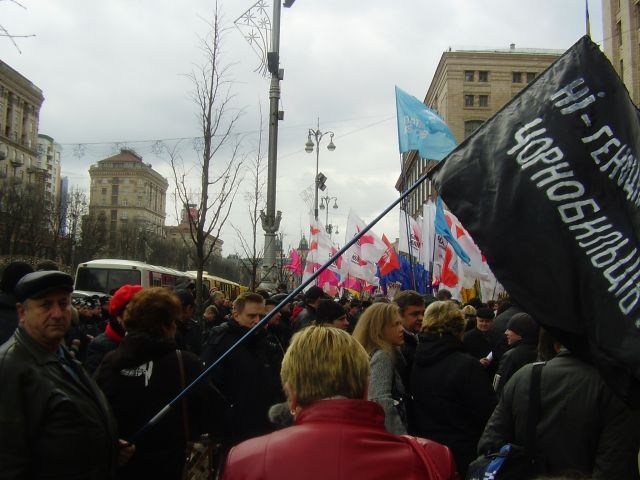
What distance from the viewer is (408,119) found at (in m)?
11.9

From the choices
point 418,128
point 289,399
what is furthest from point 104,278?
point 289,399

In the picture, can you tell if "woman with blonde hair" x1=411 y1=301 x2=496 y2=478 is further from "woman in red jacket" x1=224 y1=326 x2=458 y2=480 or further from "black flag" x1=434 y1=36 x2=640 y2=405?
"woman in red jacket" x1=224 y1=326 x2=458 y2=480

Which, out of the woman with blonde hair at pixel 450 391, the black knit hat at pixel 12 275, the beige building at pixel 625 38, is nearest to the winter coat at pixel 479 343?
the woman with blonde hair at pixel 450 391

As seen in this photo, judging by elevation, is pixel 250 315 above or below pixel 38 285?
below

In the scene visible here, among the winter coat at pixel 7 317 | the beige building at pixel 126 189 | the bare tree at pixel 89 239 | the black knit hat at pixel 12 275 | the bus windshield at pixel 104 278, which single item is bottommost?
the winter coat at pixel 7 317

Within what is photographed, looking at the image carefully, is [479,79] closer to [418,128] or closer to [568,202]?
[418,128]

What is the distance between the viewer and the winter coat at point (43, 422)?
2545 mm

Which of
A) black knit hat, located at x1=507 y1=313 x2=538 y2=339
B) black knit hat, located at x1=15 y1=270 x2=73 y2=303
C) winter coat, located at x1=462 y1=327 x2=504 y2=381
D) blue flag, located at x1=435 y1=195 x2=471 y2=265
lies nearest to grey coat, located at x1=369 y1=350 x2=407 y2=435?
black knit hat, located at x1=507 y1=313 x2=538 y2=339

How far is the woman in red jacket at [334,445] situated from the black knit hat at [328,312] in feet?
12.4

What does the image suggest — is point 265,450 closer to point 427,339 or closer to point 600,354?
point 600,354

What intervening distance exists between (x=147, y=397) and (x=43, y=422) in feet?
3.22

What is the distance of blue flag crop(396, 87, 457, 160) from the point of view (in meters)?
11.7

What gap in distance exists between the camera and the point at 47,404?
2.64m

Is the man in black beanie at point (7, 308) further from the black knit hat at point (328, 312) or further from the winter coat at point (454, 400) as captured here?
the winter coat at point (454, 400)
